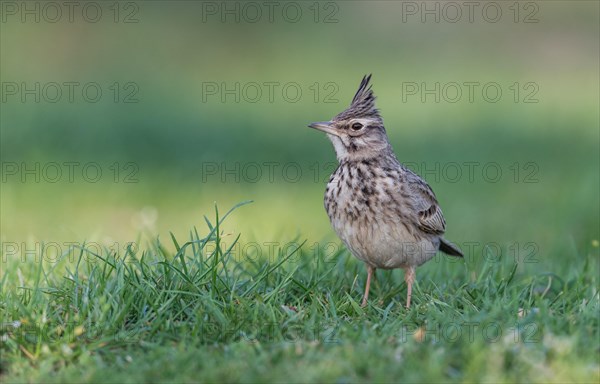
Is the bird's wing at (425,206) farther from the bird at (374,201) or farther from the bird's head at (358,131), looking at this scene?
the bird's head at (358,131)

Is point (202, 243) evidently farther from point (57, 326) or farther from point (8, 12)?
point (8, 12)

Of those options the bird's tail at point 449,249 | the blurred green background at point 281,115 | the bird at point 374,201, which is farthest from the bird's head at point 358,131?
the blurred green background at point 281,115

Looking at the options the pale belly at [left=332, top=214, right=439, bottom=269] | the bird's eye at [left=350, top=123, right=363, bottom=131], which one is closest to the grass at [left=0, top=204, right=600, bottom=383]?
the pale belly at [left=332, top=214, right=439, bottom=269]

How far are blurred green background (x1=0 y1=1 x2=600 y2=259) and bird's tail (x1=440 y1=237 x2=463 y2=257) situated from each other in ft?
4.28

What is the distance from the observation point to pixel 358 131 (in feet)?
21.9

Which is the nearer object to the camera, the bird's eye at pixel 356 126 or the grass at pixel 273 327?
the grass at pixel 273 327

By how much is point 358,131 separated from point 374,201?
1.95 ft

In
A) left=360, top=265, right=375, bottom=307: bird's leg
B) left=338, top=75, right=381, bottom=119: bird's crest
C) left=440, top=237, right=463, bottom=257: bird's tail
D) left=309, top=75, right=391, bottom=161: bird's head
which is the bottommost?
left=360, top=265, right=375, bottom=307: bird's leg

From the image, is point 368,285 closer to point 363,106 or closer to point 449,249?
point 449,249

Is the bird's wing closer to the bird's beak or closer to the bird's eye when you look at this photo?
the bird's eye

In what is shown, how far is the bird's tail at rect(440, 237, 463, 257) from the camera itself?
7.23m

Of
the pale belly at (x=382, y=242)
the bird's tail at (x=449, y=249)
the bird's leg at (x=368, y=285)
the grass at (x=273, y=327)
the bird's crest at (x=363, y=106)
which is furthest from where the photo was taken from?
the bird's tail at (x=449, y=249)

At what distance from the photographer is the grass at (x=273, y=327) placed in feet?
14.7

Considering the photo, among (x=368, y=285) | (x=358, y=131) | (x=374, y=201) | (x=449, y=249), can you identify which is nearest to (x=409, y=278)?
(x=368, y=285)
